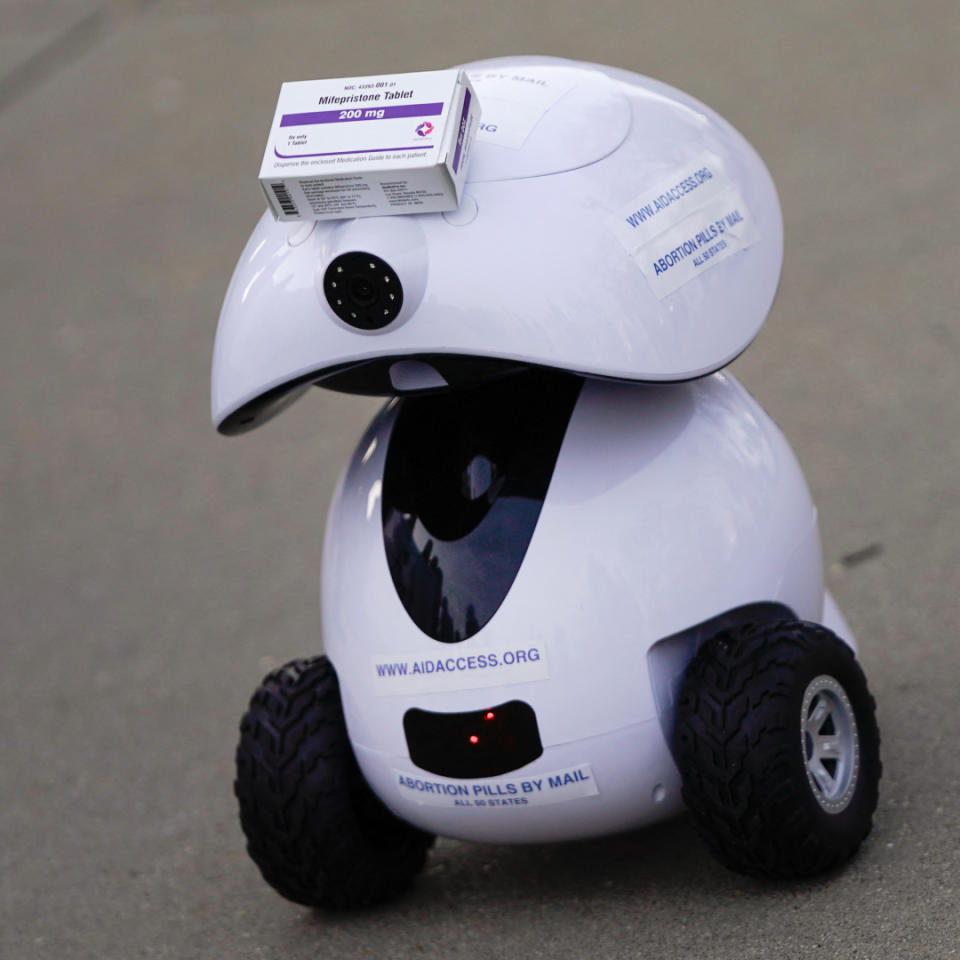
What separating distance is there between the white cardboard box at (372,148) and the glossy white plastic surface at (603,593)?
550 millimetres

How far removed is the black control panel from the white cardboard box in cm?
Answer: 86

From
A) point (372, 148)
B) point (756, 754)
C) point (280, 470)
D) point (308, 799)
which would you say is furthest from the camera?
point (280, 470)

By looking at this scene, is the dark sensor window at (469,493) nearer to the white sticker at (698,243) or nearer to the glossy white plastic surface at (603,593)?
the glossy white plastic surface at (603,593)

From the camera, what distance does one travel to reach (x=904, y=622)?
4.04 metres

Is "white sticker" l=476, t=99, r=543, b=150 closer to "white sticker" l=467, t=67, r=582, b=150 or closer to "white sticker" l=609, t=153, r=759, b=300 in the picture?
"white sticker" l=467, t=67, r=582, b=150

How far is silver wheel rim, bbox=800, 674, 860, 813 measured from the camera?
2861 mm

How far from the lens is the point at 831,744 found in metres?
2.93

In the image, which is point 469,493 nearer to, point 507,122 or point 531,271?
point 531,271

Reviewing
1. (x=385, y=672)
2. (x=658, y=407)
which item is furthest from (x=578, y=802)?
(x=658, y=407)

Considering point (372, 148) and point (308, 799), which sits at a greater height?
point (372, 148)

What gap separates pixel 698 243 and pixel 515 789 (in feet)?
3.24

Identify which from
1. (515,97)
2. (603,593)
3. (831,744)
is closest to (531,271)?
(515,97)

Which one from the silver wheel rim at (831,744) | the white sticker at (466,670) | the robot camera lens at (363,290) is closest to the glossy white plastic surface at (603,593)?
the white sticker at (466,670)

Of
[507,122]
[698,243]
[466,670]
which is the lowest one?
[466,670]
